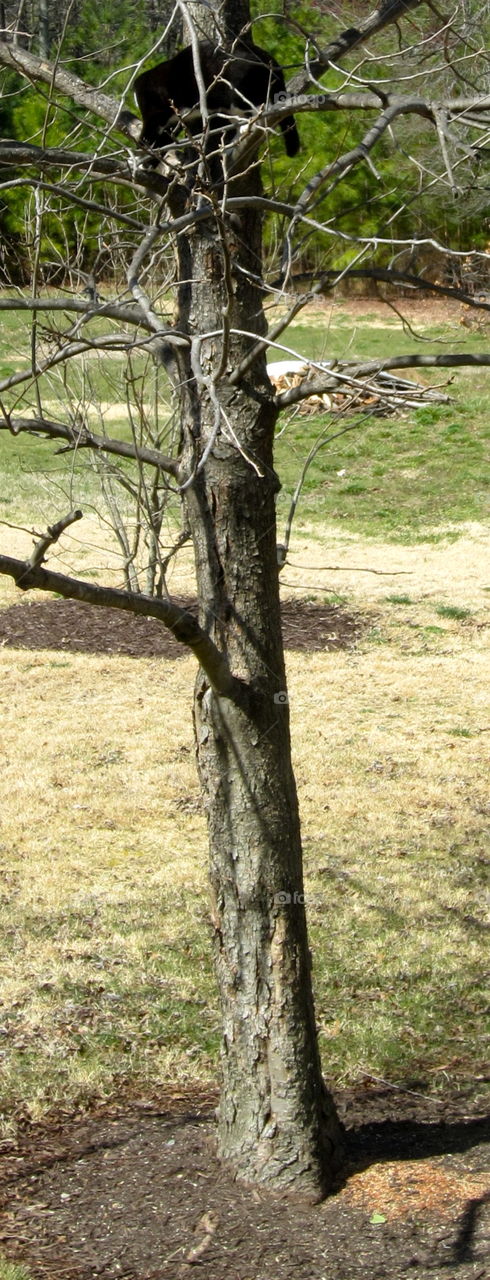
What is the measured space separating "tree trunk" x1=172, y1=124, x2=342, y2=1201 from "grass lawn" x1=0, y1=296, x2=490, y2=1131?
3.06 ft

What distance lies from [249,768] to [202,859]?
293 cm

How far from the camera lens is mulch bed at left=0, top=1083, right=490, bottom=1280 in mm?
3123

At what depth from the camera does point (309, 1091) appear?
343 centimetres

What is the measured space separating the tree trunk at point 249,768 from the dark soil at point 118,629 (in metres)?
6.08

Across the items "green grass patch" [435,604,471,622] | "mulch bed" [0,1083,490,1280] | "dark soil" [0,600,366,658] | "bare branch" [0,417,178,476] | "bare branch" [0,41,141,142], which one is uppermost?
"bare branch" [0,41,141,142]

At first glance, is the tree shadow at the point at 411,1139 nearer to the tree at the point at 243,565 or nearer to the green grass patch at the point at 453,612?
the tree at the point at 243,565

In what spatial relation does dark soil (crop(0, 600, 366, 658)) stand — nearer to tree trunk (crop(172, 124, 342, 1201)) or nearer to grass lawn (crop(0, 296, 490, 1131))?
grass lawn (crop(0, 296, 490, 1131))

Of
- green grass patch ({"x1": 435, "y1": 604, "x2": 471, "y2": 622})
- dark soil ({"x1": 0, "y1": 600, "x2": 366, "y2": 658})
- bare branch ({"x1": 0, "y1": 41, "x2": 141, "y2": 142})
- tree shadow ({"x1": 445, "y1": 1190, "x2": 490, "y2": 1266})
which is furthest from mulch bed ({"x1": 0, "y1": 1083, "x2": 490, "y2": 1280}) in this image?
green grass patch ({"x1": 435, "y1": 604, "x2": 471, "y2": 622})

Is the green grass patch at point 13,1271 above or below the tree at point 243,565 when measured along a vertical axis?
below

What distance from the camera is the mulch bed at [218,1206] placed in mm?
3123

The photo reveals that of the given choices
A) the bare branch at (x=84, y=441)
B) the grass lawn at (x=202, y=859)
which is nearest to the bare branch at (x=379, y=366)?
the bare branch at (x=84, y=441)

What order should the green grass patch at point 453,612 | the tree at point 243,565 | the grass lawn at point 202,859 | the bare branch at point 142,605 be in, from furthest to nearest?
the green grass patch at point 453,612 → the grass lawn at point 202,859 → the tree at point 243,565 → the bare branch at point 142,605

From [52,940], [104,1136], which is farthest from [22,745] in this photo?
[104,1136]

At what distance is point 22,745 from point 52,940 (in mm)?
2372
